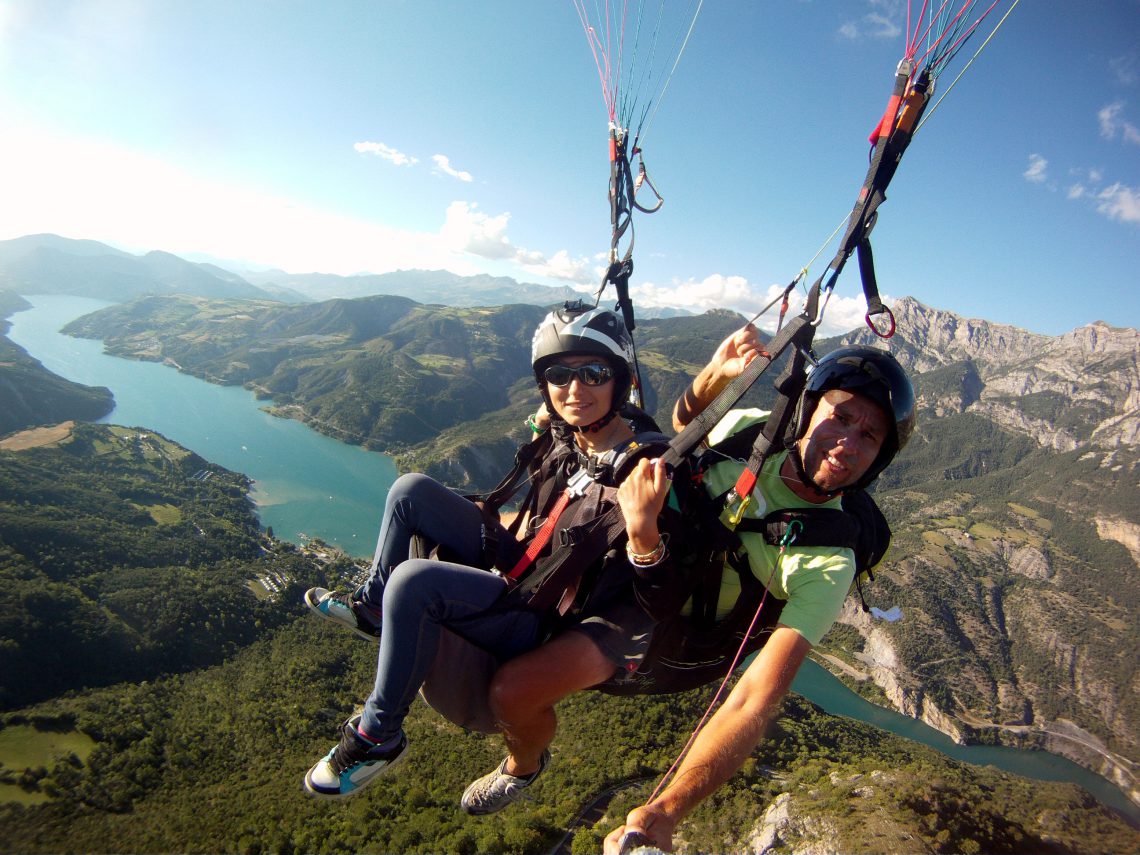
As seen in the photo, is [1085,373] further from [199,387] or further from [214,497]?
[199,387]

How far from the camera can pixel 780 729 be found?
1330 inches

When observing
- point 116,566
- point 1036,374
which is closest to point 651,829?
point 116,566

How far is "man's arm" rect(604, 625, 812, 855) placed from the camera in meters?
1.54

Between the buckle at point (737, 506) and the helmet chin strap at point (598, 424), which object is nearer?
the buckle at point (737, 506)

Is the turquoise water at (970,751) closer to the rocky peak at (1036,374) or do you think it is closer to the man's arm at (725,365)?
the man's arm at (725,365)

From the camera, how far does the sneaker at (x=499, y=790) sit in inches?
120

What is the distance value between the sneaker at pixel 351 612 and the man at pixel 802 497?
1764mm

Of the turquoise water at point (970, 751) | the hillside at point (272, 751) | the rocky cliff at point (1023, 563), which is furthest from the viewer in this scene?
the rocky cliff at point (1023, 563)

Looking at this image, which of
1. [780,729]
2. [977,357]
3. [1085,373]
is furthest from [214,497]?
[977,357]

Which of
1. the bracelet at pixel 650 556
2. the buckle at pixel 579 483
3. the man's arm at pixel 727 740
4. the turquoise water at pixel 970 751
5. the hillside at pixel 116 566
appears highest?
the buckle at pixel 579 483

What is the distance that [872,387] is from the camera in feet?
7.32

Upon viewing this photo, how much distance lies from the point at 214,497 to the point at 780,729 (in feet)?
199

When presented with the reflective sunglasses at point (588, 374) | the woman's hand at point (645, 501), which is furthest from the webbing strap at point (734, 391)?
the reflective sunglasses at point (588, 374)

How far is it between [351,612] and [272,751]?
117 ft
